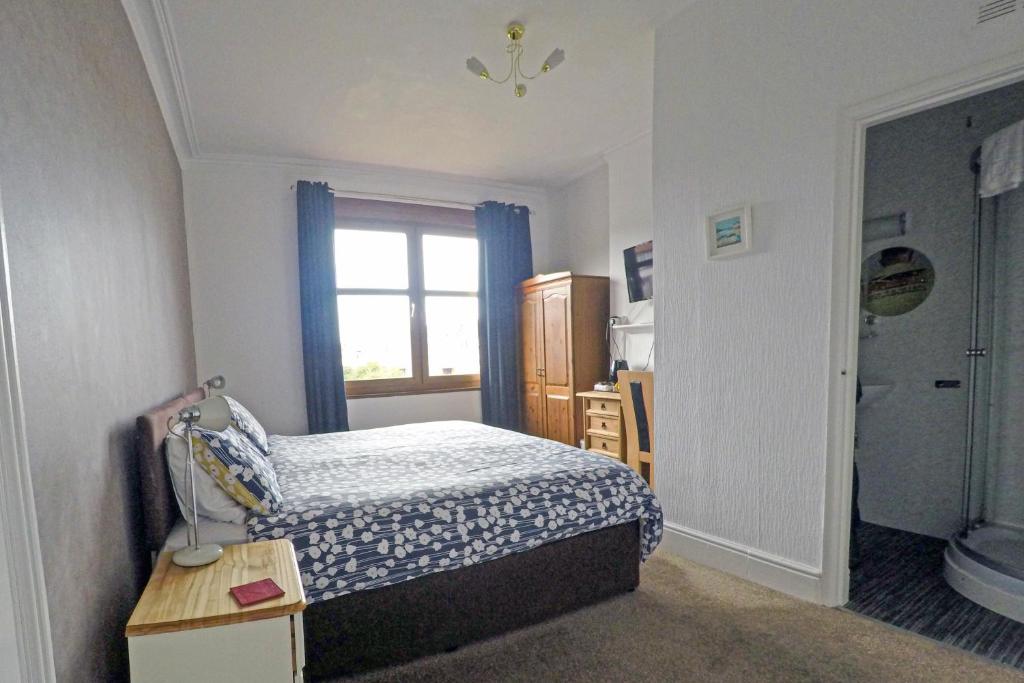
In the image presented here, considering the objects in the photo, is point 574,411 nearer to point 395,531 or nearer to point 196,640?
point 395,531

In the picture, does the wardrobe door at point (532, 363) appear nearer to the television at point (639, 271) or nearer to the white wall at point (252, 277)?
the television at point (639, 271)

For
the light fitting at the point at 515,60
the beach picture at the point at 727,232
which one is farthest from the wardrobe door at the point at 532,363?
the beach picture at the point at 727,232

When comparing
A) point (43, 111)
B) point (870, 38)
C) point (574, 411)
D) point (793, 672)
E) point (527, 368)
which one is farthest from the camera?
point (527, 368)

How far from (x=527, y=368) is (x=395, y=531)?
323 centimetres

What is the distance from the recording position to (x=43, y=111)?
1.09 m

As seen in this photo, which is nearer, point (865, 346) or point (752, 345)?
point (752, 345)

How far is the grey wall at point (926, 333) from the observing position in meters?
2.67

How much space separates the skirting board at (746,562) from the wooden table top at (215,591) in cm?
207

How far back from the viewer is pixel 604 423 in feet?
12.7

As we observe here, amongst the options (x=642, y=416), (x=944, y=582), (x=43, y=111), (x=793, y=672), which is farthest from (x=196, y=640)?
(x=944, y=582)

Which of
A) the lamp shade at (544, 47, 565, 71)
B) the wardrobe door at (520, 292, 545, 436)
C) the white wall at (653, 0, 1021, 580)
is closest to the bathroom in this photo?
the white wall at (653, 0, 1021, 580)

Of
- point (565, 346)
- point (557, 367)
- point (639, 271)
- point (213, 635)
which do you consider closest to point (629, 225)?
point (639, 271)

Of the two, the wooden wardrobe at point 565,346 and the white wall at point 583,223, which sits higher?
the white wall at point 583,223

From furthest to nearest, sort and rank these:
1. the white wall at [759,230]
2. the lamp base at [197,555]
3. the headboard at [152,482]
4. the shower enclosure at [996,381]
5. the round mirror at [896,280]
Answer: the round mirror at [896,280] < the shower enclosure at [996,381] < the white wall at [759,230] < the headboard at [152,482] < the lamp base at [197,555]
